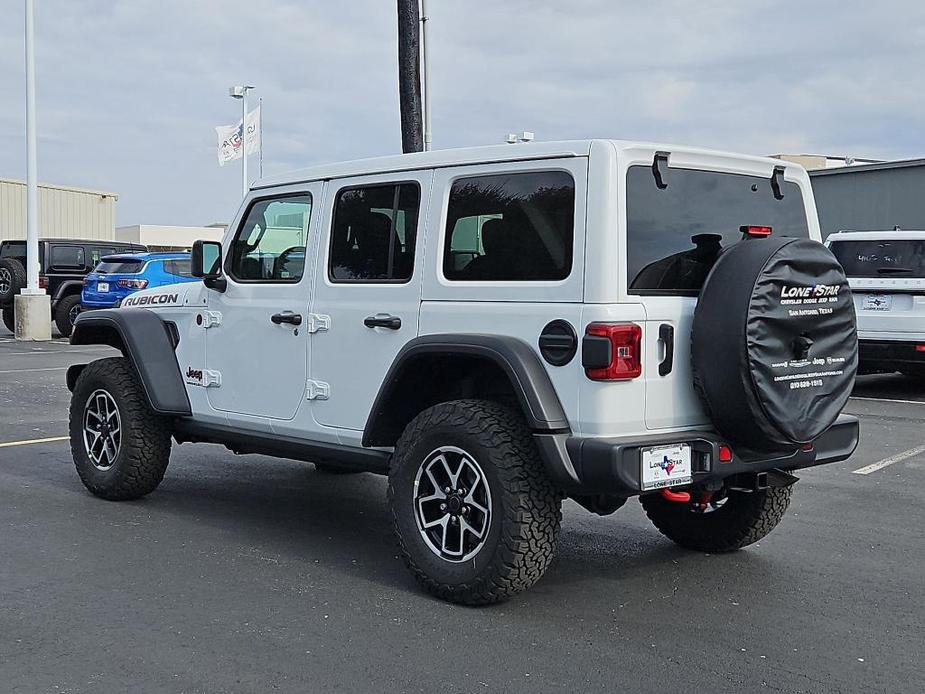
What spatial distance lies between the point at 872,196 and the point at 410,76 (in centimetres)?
1041

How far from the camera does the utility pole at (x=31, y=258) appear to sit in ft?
71.3

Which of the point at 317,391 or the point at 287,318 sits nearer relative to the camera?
the point at 317,391

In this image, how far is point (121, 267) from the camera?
63.6ft

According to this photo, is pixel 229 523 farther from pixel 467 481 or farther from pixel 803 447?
pixel 803 447

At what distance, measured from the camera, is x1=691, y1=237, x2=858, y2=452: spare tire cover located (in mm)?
4629

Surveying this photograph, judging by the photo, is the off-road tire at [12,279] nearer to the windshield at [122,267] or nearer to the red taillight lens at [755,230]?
the windshield at [122,267]

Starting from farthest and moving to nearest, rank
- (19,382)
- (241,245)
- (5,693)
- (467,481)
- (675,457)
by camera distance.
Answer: (19,382) → (241,245) → (467,481) → (675,457) → (5,693)

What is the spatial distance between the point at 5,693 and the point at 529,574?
81.5 inches

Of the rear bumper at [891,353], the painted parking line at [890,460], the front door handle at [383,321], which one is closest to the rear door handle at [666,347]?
the front door handle at [383,321]

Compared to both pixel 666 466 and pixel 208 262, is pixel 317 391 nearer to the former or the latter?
pixel 208 262

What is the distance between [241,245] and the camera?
642 centimetres

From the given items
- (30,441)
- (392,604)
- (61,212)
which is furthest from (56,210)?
(392,604)

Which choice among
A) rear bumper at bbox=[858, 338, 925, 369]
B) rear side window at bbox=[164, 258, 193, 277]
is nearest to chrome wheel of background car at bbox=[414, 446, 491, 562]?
rear bumper at bbox=[858, 338, 925, 369]

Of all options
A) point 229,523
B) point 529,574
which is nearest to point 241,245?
point 229,523
